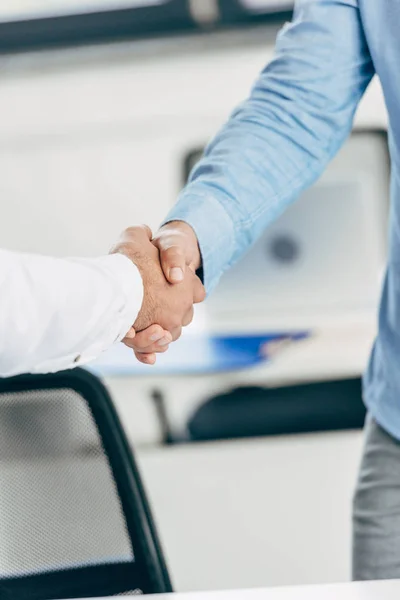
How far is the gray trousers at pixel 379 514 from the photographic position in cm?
110

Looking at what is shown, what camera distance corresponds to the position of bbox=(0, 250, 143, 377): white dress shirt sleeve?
0.85 metres

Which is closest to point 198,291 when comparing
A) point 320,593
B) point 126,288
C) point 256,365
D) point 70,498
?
point 126,288

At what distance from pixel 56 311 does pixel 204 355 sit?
123 centimetres

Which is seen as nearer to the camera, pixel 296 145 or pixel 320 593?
pixel 320 593

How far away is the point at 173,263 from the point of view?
1.13 m

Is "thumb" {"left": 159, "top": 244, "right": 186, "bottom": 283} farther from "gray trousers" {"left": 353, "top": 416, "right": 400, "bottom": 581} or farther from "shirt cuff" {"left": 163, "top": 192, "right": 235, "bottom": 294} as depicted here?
"gray trousers" {"left": 353, "top": 416, "right": 400, "bottom": 581}

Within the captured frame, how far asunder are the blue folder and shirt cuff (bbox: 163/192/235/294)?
775 mm

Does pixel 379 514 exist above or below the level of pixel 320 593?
below

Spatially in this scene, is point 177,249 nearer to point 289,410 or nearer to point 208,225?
point 208,225

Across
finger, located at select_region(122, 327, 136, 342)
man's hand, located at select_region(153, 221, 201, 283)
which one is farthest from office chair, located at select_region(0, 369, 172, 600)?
man's hand, located at select_region(153, 221, 201, 283)

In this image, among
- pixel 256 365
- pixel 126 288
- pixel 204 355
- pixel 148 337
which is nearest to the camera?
pixel 126 288

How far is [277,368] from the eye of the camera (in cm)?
203

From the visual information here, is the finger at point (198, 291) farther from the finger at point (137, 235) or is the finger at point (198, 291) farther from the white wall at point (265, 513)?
the white wall at point (265, 513)

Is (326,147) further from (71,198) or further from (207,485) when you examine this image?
(71,198)
